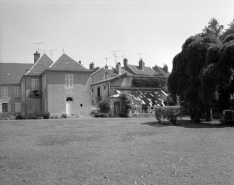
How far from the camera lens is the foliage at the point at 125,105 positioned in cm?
3694

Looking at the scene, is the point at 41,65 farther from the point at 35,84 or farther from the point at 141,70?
the point at 141,70

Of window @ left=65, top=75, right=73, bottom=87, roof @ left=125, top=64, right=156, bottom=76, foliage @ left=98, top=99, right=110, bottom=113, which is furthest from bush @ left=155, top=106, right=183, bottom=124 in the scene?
roof @ left=125, top=64, right=156, bottom=76

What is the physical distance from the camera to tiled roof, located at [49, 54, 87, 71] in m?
35.0

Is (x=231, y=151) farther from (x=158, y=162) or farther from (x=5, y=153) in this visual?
(x=5, y=153)

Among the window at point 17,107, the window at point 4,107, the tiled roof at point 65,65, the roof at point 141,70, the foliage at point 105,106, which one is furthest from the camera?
the roof at point 141,70

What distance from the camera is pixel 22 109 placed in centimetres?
4175

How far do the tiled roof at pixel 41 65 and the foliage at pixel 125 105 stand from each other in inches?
464

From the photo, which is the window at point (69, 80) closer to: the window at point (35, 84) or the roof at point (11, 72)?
the window at point (35, 84)

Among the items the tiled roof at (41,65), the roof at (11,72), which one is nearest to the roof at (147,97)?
the tiled roof at (41,65)

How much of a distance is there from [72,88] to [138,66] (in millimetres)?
27888

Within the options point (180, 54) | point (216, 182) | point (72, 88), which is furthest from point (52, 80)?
point (216, 182)

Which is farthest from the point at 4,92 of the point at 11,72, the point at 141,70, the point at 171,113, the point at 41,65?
the point at 171,113

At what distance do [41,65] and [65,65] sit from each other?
5.77m

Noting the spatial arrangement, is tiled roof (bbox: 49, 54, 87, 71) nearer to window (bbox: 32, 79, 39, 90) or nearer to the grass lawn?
window (bbox: 32, 79, 39, 90)
